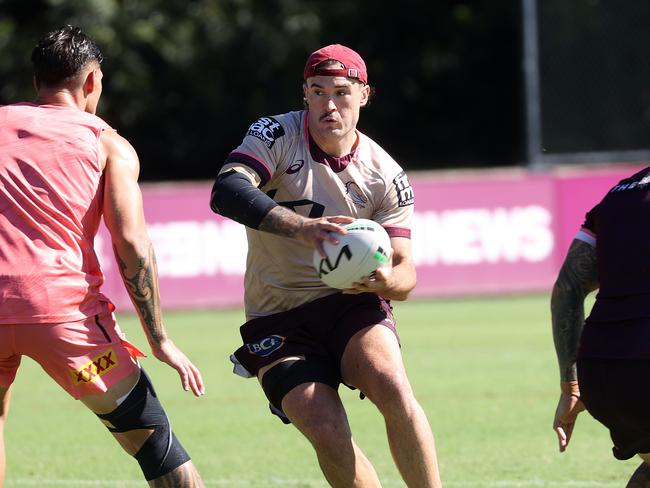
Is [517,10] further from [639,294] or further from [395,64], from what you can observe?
[639,294]

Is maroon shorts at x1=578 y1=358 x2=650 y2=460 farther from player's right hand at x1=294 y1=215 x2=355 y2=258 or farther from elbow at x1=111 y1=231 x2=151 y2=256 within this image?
elbow at x1=111 y1=231 x2=151 y2=256

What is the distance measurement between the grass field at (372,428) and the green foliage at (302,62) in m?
15.1

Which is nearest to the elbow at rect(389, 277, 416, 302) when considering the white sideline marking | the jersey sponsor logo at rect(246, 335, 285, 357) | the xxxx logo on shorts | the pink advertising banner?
the jersey sponsor logo at rect(246, 335, 285, 357)

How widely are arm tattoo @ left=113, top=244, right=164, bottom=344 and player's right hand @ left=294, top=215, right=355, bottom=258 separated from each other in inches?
25.7

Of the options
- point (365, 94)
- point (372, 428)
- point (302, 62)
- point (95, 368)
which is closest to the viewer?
point (95, 368)

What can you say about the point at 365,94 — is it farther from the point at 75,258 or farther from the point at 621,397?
the point at 621,397

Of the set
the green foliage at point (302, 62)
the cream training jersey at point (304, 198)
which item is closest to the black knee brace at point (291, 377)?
the cream training jersey at point (304, 198)

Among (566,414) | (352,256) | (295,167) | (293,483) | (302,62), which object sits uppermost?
(295,167)

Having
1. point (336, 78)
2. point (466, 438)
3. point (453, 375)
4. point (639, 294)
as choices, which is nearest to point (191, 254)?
point (453, 375)

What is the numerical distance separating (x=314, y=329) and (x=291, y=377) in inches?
13.5

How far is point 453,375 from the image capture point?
11.0 metres

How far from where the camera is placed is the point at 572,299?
16.9 ft

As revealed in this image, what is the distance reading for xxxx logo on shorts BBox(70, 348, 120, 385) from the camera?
5.10m

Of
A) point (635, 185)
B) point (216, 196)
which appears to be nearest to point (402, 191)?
point (216, 196)
